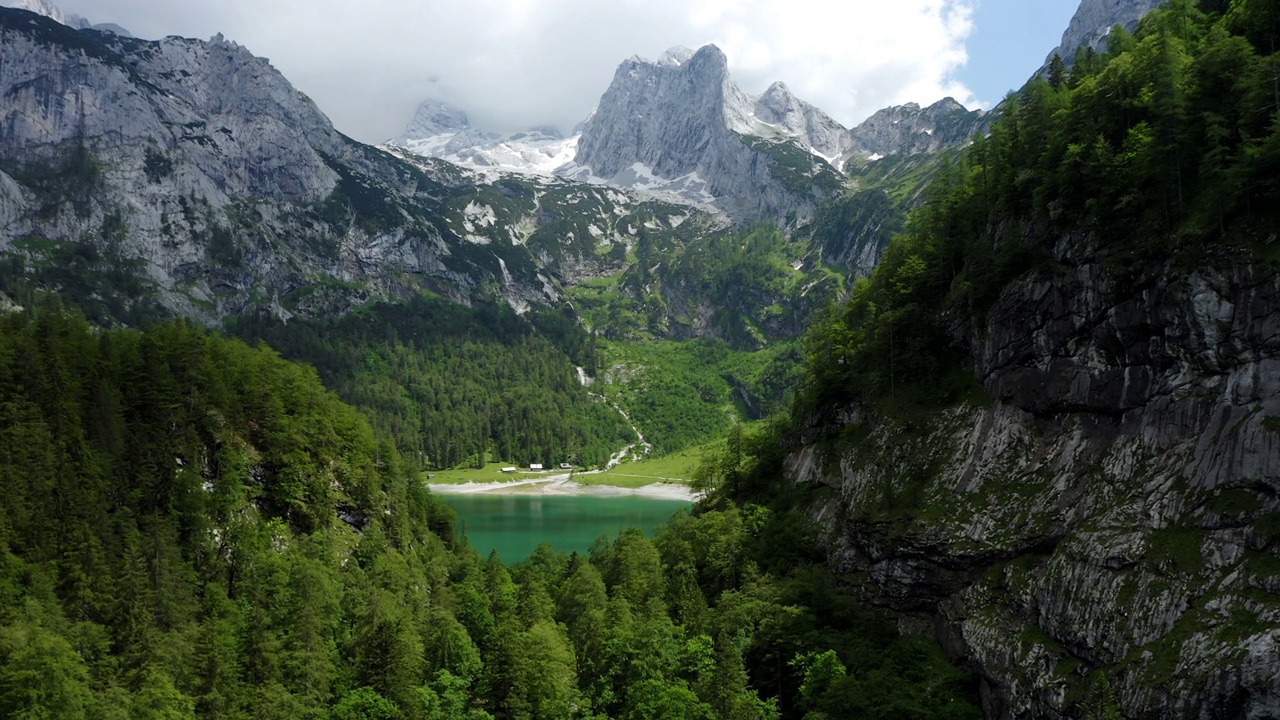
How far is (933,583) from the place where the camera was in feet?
150

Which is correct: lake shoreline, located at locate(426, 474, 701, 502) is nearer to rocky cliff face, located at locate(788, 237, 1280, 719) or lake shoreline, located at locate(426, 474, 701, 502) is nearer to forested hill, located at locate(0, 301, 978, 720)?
forested hill, located at locate(0, 301, 978, 720)

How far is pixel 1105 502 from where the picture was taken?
37062 mm

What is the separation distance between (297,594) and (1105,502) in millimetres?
50725

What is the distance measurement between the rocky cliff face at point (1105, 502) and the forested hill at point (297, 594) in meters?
5.38

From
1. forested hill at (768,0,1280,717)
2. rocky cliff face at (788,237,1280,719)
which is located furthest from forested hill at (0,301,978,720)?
forested hill at (768,0,1280,717)

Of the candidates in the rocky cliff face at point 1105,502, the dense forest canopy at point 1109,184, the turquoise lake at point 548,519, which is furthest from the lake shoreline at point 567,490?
the rocky cliff face at point 1105,502

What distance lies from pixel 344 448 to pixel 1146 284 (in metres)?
69.7

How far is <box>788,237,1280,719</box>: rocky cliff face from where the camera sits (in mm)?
29781

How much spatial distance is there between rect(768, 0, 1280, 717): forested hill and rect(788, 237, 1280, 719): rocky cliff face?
4.1 inches

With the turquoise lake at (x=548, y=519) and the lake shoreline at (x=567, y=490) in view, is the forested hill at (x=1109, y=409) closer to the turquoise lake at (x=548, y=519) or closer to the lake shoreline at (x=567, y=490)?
the turquoise lake at (x=548, y=519)

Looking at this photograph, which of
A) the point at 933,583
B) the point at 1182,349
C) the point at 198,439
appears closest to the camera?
the point at 1182,349

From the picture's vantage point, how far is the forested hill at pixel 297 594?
1548 inches

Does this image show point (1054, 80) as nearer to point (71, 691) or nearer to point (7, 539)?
point (71, 691)

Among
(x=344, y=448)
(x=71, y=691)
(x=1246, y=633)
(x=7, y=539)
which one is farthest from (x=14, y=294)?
(x=1246, y=633)
